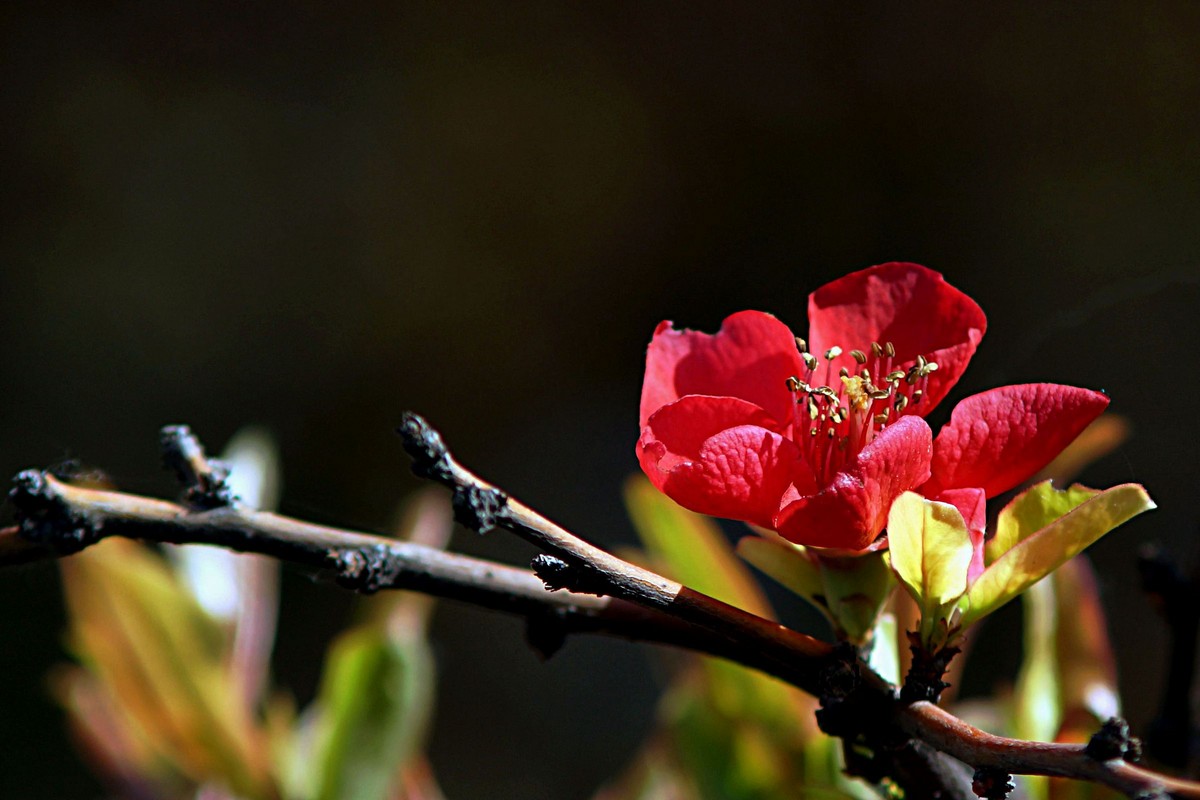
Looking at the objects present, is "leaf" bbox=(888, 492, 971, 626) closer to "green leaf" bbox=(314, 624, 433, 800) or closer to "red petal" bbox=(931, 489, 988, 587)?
"red petal" bbox=(931, 489, 988, 587)

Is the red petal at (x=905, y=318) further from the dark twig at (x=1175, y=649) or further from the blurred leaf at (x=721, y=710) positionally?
the blurred leaf at (x=721, y=710)

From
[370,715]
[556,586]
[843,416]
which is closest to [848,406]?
[843,416]

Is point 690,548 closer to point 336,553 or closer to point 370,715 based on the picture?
point 370,715

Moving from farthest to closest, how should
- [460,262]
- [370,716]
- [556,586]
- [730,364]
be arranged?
[460,262]
[370,716]
[730,364]
[556,586]

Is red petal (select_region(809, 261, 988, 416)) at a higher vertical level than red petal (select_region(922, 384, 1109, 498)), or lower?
higher

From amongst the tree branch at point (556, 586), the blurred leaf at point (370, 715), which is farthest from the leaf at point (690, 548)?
the tree branch at point (556, 586)

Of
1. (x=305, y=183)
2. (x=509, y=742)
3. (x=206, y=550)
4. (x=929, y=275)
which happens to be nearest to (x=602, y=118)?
(x=305, y=183)

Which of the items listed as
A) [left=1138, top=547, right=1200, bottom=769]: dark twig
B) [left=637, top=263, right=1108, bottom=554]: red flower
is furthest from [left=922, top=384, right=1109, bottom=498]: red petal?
[left=1138, top=547, right=1200, bottom=769]: dark twig

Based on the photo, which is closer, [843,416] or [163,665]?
[843,416]
